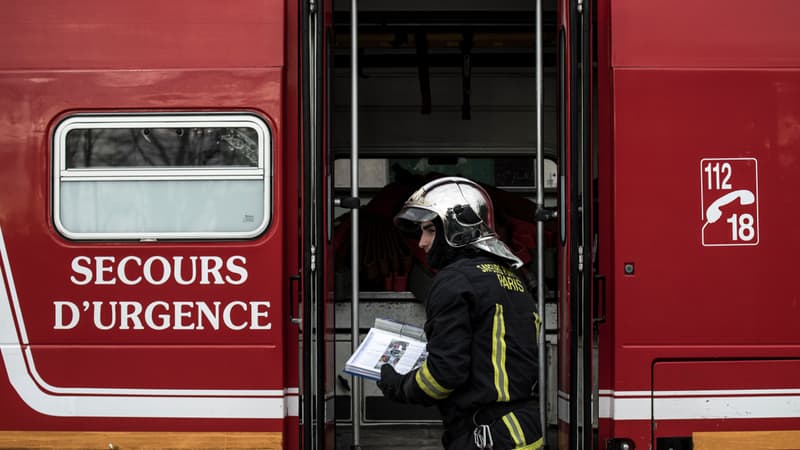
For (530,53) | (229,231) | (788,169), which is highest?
(530,53)

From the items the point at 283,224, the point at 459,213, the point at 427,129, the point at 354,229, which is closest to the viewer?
the point at 459,213

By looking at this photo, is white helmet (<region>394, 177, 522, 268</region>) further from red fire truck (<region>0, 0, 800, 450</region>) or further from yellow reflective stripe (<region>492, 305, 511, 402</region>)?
red fire truck (<region>0, 0, 800, 450</region>)

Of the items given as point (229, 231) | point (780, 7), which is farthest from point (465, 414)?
point (780, 7)

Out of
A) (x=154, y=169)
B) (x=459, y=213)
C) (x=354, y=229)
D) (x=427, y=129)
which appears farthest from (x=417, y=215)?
(x=427, y=129)

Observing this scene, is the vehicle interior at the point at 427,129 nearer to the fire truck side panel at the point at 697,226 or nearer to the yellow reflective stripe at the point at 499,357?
the fire truck side panel at the point at 697,226

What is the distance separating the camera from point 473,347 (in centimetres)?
286

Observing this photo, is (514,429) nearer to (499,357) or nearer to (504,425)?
(504,425)

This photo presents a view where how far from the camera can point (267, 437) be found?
3467 mm

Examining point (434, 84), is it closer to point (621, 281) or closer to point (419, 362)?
point (621, 281)

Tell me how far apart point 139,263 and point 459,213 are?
144 cm

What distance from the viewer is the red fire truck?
3.50m

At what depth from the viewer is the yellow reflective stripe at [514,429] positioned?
2.85 meters

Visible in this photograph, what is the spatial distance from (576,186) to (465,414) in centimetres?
114

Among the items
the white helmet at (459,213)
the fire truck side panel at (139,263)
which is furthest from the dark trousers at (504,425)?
the fire truck side panel at (139,263)
